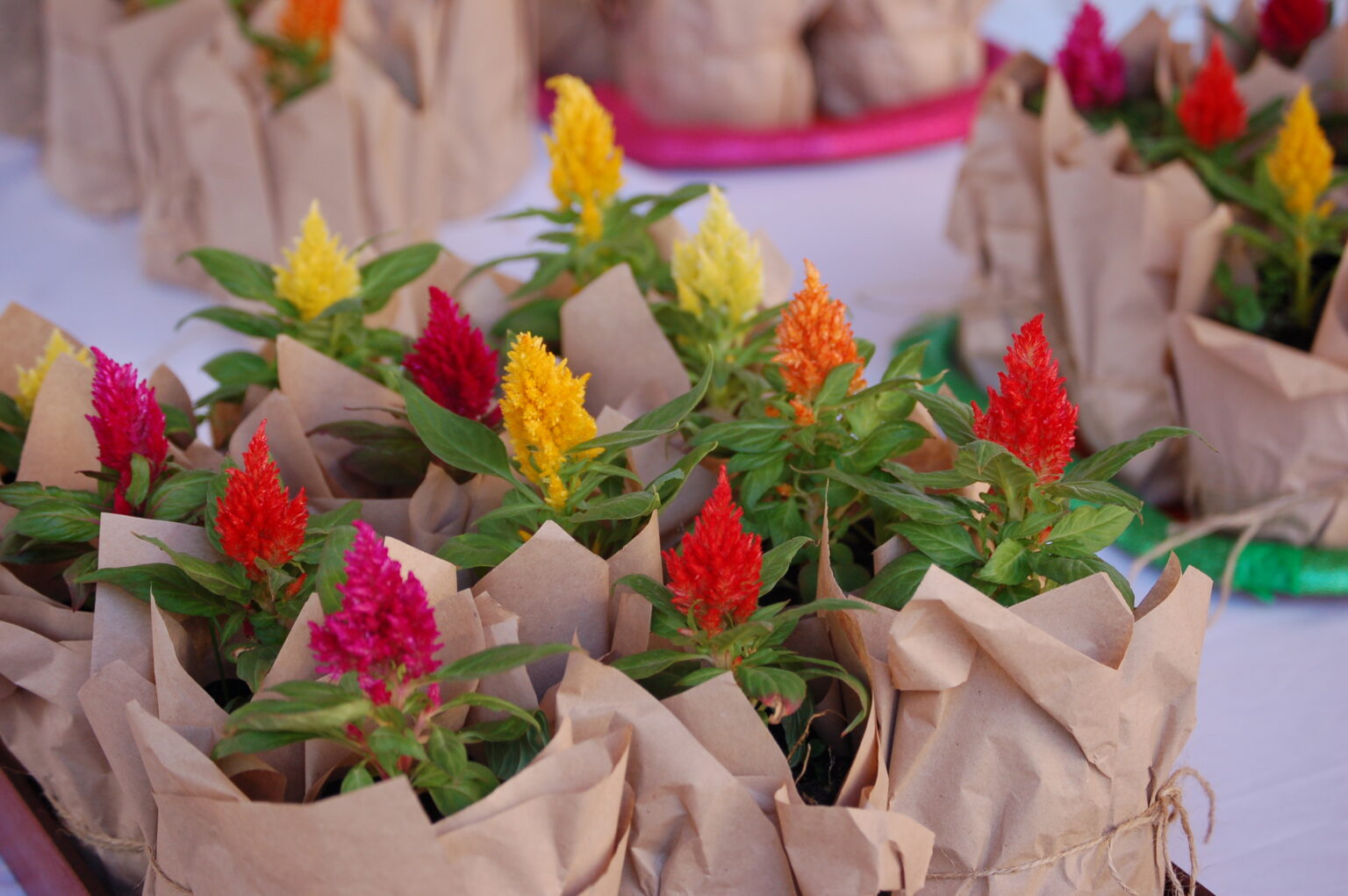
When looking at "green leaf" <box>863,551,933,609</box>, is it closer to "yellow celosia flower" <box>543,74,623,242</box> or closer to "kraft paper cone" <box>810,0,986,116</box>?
"yellow celosia flower" <box>543,74,623,242</box>

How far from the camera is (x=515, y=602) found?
654 mm

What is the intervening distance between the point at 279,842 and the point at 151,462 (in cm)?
32

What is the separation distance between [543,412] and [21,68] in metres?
1.76

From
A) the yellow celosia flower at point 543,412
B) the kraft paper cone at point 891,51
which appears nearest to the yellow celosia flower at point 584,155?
the yellow celosia flower at point 543,412

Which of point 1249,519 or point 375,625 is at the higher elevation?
point 375,625

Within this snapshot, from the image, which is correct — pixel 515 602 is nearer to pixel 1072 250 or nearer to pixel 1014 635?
pixel 1014 635

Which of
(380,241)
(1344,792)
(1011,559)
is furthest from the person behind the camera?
(380,241)

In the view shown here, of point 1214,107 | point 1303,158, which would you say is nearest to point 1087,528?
point 1303,158

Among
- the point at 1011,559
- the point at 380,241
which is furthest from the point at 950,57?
the point at 1011,559

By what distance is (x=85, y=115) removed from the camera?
5.88 feet

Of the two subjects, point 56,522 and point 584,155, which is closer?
point 56,522

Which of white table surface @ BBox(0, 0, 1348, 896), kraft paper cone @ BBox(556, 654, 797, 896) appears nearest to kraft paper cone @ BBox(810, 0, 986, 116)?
white table surface @ BBox(0, 0, 1348, 896)

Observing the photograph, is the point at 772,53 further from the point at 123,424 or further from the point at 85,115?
the point at 123,424

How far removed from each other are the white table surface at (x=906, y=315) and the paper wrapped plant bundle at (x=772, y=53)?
14 centimetres
